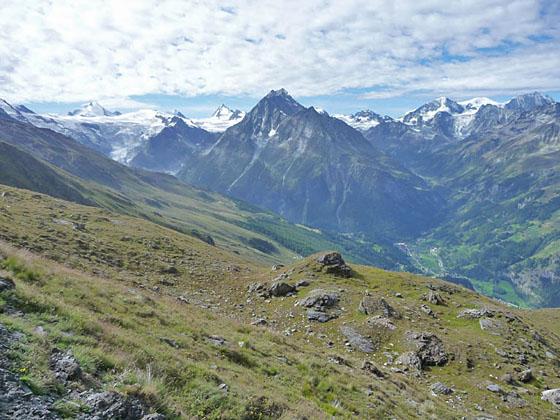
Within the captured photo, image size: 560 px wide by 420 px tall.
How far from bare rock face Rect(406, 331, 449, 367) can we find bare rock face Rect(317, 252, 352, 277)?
19647mm

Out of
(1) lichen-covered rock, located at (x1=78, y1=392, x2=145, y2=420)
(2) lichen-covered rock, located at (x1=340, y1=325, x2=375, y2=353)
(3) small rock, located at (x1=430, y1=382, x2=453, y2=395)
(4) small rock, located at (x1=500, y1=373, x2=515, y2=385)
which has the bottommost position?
(4) small rock, located at (x1=500, y1=373, x2=515, y2=385)

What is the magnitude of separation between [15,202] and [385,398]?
76452mm

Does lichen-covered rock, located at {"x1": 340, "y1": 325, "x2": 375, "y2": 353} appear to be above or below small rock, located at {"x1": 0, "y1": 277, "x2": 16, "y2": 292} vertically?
below

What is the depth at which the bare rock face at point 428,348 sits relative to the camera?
3644 centimetres

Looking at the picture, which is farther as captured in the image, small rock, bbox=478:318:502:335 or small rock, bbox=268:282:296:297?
small rock, bbox=268:282:296:297

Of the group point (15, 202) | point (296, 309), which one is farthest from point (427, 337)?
point (15, 202)

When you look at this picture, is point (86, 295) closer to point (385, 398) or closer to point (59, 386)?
point (59, 386)

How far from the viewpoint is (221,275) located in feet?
190

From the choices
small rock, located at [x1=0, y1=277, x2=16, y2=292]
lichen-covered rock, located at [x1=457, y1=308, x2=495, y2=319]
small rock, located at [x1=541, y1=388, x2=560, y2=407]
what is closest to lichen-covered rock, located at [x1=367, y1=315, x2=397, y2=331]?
lichen-covered rock, located at [x1=457, y1=308, x2=495, y2=319]

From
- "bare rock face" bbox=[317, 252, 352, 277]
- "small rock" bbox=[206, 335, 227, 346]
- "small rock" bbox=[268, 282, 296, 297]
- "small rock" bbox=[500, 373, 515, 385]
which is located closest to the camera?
"small rock" bbox=[206, 335, 227, 346]

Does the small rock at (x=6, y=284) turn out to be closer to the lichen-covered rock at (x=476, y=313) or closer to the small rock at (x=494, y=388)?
the small rock at (x=494, y=388)

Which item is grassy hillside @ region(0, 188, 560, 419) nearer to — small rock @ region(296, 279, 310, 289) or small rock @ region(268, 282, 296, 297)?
small rock @ region(296, 279, 310, 289)

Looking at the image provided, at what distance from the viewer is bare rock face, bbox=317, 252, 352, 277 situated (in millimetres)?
58781

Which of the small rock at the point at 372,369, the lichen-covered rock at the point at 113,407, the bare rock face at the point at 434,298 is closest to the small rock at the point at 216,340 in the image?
the lichen-covered rock at the point at 113,407
